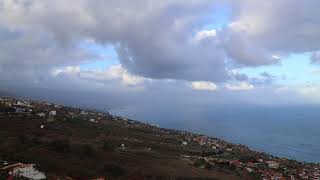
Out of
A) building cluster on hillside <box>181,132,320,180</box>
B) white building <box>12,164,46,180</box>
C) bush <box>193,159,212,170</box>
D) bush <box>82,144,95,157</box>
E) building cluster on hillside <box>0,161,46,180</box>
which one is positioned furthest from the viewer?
building cluster on hillside <box>181,132,320,180</box>

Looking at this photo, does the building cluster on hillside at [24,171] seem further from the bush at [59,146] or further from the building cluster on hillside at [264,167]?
the building cluster on hillside at [264,167]

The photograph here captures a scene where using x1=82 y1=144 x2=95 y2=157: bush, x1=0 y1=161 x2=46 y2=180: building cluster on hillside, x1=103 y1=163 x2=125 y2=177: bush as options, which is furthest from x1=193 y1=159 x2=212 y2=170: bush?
x1=0 y1=161 x2=46 y2=180: building cluster on hillside

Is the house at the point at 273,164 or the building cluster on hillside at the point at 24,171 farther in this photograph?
the house at the point at 273,164

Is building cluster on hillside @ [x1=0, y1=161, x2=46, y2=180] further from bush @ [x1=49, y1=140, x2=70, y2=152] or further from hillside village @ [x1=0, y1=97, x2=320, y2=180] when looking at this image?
bush @ [x1=49, y1=140, x2=70, y2=152]

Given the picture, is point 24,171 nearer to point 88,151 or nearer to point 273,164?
point 88,151

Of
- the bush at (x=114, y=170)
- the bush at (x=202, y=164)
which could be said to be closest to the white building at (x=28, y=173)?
the bush at (x=114, y=170)

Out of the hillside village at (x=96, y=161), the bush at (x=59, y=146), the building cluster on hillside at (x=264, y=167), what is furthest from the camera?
the building cluster on hillside at (x=264, y=167)

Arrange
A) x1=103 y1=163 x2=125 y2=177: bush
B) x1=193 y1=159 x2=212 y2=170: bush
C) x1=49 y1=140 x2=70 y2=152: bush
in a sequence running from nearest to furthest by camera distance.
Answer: x1=103 y1=163 x2=125 y2=177: bush, x1=49 y1=140 x2=70 y2=152: bush, x1=193 y1=159 x2=212 y2=170: bush

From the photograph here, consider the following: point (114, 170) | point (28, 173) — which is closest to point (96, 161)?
point (114, 170)

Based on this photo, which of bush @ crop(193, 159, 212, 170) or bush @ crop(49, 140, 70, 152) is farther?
bush @ crop(193, 159, 212, 170)

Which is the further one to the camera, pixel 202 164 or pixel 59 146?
pixel 202 164

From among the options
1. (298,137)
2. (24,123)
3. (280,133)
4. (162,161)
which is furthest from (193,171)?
(280,133)

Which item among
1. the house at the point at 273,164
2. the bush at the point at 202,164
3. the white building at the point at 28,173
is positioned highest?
the house at the point at 273,164
